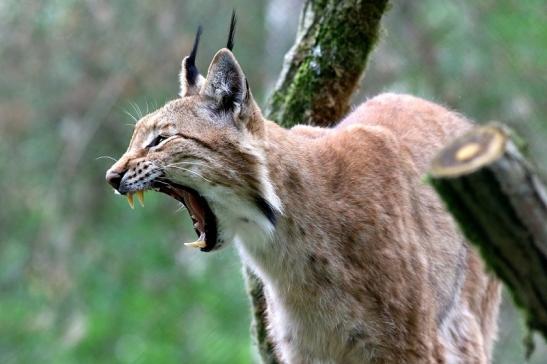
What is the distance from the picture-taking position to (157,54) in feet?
43.1

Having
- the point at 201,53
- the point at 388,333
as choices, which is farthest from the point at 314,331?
the point at 201,53

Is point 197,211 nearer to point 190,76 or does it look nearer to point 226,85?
point 226,85

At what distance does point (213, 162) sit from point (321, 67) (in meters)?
1.55

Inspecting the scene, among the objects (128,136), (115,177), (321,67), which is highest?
(128,136)

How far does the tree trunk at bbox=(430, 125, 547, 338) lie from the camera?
2.30 meters

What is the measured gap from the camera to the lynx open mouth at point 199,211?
14.4 ft

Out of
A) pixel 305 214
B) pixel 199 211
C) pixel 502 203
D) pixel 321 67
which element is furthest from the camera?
pixel 321 67

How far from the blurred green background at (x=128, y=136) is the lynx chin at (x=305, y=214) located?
22.0 feet

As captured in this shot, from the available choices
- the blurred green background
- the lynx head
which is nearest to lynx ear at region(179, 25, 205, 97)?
the lynx head

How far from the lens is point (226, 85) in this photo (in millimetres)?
4469

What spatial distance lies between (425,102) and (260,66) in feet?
25.5

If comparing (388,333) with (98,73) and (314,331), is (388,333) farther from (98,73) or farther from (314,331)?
(98,73)

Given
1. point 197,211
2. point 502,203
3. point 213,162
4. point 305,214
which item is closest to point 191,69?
point 213,162

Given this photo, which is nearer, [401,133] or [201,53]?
[401,133]
